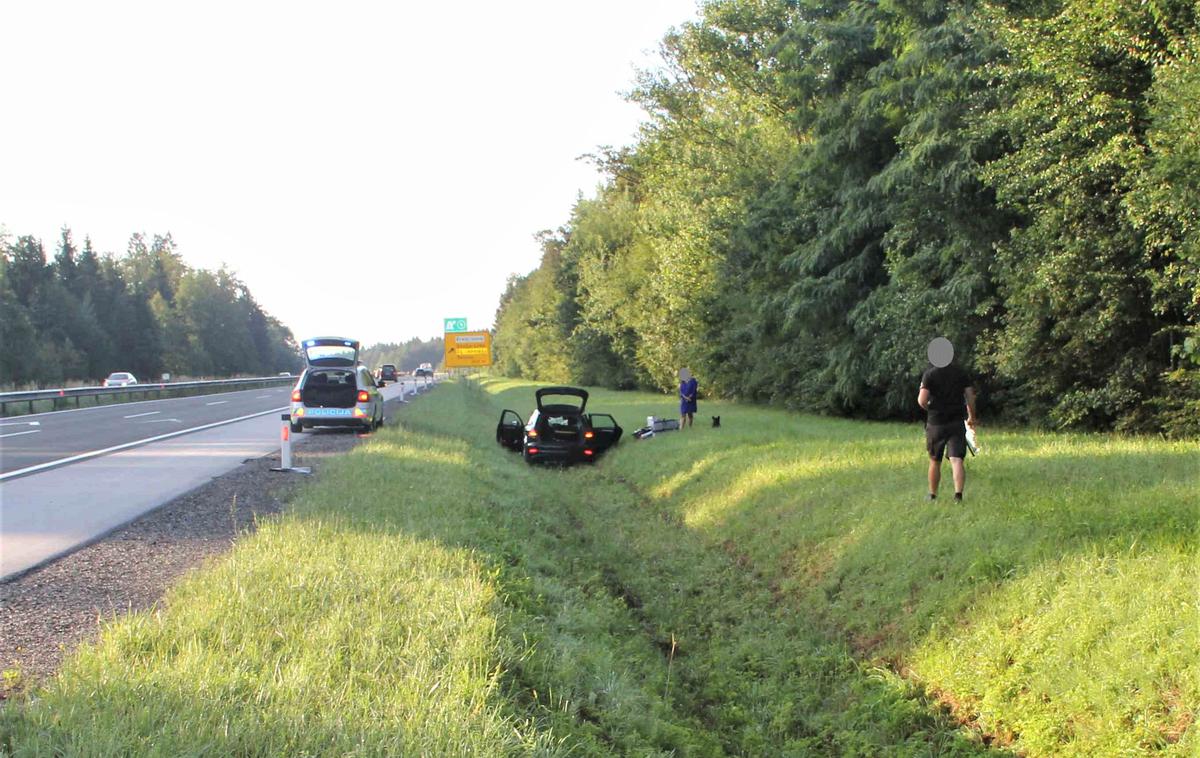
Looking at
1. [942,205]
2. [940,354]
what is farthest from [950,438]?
[942,205]

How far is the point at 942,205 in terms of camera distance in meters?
18.3

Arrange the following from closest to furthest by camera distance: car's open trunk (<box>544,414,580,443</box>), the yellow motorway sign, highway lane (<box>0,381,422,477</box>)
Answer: highway lane (<box>0,381,422,477</box>), car's open trunk (<box>544,414,580,443</box>), the yellow motorway sign

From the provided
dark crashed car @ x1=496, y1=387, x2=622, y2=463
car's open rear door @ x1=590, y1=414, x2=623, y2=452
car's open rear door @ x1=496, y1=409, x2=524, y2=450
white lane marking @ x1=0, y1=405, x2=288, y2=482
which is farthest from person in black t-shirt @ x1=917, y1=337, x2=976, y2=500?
car's open rear door @ x1=496, y1=409, x2=524, y2=450

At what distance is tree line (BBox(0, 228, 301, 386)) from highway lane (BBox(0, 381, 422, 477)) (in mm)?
37127

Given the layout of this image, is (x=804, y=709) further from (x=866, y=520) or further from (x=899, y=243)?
(x=899, y=243)

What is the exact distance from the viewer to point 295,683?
4379 millimetres

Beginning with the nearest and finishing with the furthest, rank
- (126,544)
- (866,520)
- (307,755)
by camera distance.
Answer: (307,755) → (126,544) → (866,520)

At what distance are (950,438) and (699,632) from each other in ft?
11.3

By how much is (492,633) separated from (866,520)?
5702 millimetres

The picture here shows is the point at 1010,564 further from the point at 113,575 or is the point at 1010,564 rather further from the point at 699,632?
the point at 113,575

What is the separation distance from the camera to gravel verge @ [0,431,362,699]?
210 inches

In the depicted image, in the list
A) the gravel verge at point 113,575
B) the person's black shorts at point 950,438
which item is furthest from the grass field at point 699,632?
the person's black shorts at point 950,438

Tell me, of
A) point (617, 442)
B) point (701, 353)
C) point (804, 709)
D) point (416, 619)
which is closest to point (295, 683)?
point (416, 619)

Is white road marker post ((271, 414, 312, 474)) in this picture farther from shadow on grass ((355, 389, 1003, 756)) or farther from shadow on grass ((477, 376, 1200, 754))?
shadow on grass ((477, 376, 1200, 754))
